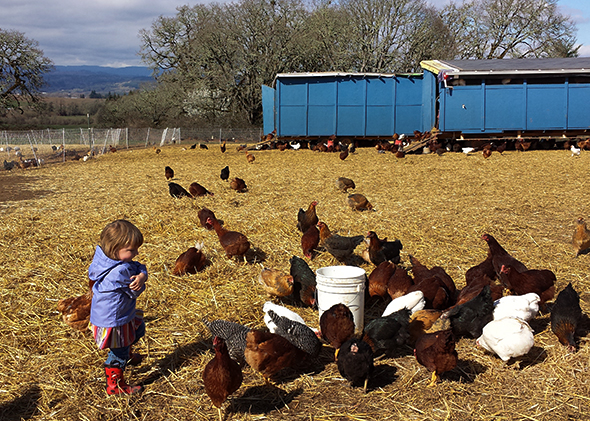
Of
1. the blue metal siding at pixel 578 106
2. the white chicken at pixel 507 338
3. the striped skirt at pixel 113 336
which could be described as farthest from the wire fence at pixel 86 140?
the white chicken at pixel 507 338

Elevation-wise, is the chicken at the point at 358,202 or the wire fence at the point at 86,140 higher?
the wire fence at the point at 86,140

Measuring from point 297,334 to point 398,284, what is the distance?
1605mm

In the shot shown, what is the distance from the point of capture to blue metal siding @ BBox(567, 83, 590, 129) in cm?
2070

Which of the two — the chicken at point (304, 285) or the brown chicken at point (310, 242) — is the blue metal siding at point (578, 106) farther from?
the chicken at point (304, 285)

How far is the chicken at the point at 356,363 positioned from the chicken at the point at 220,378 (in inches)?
34.5

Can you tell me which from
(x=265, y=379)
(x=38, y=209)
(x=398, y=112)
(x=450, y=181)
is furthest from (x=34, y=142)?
(x=265, y=379)

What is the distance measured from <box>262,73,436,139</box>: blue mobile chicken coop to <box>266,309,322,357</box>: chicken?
2148 centimetres

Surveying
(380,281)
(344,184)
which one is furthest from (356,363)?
(344,184)

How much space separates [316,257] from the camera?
6.70 m

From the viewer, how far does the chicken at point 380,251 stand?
20.2 feet

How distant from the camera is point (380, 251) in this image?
6.16 m

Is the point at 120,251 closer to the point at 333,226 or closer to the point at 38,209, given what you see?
the point at 333,226

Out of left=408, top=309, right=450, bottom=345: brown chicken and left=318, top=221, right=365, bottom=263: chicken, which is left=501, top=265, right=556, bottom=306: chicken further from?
left=318, top=221, right=365, bottom=263: chicken

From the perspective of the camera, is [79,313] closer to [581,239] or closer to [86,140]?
[581,239]
